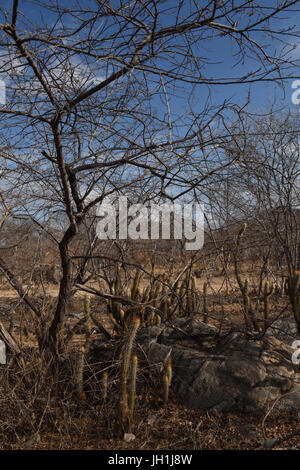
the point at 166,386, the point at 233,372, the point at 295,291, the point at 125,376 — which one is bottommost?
the point at 166,386

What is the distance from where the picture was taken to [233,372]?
3484 millimetres

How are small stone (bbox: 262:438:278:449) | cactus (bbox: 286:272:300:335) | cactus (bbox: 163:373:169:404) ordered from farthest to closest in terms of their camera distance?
1. cactus (bbox: 286:272:300:335)
2. cactus (bbox: 163:373:169:404)
3. small stone (bbox: 262:438:278:449)

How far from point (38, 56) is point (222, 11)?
4.11ft

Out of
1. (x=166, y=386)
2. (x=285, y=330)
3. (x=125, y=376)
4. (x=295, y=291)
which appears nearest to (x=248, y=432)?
(x=166, y=386)

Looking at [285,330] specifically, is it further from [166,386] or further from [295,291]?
[166,386]

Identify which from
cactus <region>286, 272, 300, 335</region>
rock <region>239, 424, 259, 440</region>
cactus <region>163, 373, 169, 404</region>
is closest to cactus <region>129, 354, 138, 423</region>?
cactus <region>163, 373, 169, 404</region>

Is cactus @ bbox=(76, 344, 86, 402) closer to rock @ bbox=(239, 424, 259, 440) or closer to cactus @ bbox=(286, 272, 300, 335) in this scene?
rock @ bbox=(239, 424, 259, 440)

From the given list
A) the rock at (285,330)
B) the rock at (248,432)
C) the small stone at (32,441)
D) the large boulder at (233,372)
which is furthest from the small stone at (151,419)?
the rock at (285,330)

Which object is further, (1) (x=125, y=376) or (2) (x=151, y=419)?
(2) (x=151, y=419)

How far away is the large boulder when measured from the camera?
11.0 ft

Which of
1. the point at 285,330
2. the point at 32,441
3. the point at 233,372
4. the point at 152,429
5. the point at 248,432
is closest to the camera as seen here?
the point at 32,441

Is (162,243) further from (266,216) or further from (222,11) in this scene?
(222,11)

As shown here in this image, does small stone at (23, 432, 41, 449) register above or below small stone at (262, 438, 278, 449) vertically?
below

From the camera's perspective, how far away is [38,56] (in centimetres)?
250
